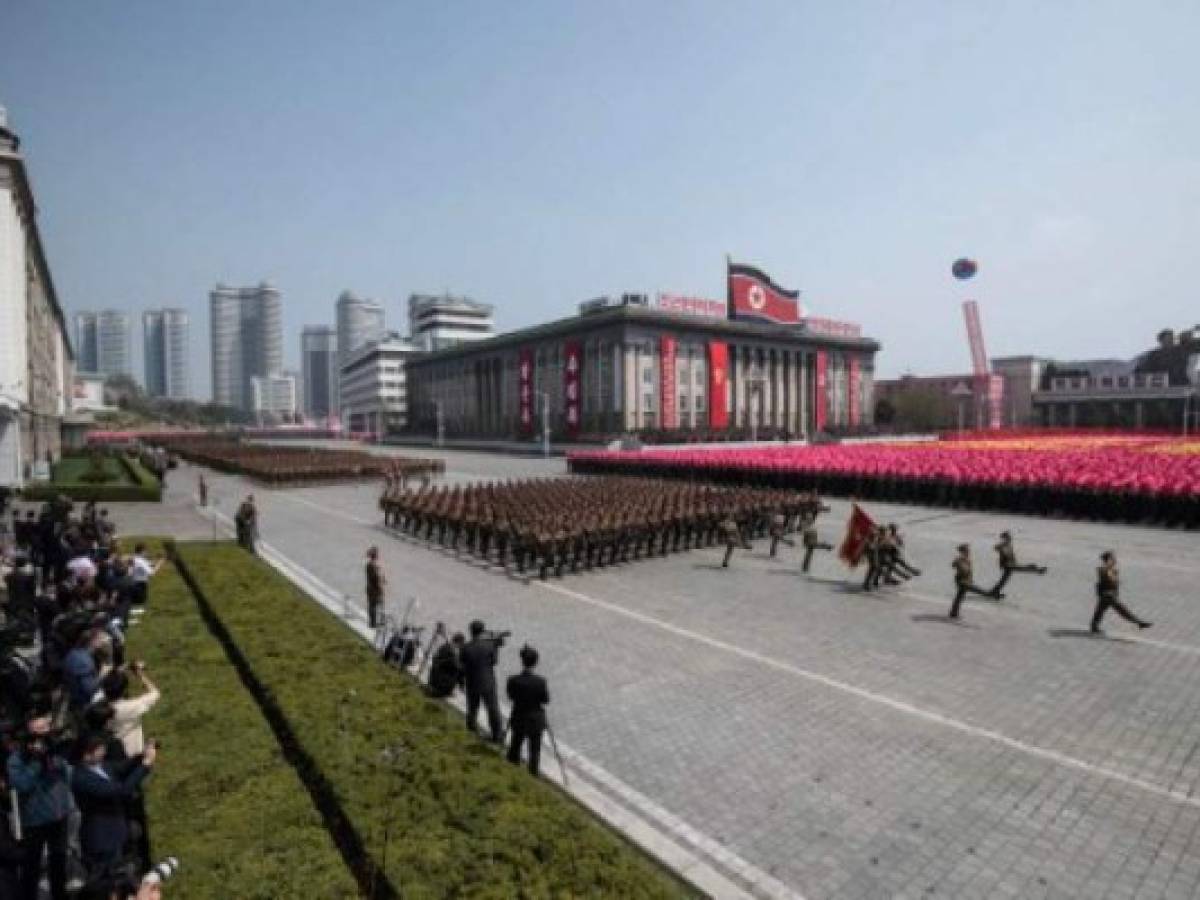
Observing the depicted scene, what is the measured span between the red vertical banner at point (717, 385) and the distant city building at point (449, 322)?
69274mm

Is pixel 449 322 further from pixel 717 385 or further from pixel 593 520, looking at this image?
pixel 593 520

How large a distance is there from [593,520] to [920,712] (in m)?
11.2

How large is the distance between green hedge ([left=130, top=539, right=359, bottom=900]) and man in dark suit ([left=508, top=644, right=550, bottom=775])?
216cm

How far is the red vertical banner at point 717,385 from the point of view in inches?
3128

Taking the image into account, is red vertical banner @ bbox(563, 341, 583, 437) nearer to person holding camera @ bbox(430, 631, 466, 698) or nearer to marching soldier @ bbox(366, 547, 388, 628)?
marching soldier @ bbox(366, 547, 388, 628)

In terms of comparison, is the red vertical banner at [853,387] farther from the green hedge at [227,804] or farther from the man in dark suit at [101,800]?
the man in dark suit at [101,800]

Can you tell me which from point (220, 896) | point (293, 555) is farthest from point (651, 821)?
point (293, 555)

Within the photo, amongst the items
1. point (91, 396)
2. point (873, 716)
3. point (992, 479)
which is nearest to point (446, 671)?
point (873, 716)

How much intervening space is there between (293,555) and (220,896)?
17.0m

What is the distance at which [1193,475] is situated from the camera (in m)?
26.7

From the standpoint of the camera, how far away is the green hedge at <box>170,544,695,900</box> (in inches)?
201

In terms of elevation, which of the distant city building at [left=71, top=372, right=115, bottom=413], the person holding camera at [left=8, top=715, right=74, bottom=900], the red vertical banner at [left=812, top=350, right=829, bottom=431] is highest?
the distant city building at [left=71, top=372, right=115, bottom=413]

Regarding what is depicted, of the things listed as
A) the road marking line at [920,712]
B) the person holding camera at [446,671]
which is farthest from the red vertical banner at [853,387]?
the person holding camera at [446,671]

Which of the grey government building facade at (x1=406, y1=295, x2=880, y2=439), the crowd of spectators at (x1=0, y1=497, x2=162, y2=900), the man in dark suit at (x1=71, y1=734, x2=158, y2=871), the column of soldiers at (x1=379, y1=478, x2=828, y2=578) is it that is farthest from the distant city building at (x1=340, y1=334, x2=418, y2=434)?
the man in dark suit at (x1=71, y1=734, x2=158, y2=871)
